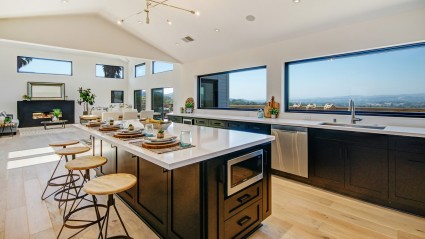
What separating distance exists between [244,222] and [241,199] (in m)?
0.23

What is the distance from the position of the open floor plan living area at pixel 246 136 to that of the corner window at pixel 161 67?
6.53 ft

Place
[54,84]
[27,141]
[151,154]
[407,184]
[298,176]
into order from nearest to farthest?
[151,154] → [407,184] → [298,176] → [27,141] → [54,84]

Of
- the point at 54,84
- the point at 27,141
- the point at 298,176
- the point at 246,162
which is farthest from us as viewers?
the point at 54,84

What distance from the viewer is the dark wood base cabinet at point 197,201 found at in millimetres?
1596

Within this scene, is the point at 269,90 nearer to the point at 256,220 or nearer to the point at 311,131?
the point at 311,131

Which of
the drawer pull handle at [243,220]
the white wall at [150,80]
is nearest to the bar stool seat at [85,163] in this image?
the drawer pull handle at [243,220]

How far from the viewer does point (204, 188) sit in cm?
158

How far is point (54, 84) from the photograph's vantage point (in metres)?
9.84

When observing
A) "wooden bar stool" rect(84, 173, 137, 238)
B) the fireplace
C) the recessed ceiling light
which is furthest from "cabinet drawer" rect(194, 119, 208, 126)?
the fireplace

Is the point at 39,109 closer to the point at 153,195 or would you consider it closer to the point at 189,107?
the point at 189,107

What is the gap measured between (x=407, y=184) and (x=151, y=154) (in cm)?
281

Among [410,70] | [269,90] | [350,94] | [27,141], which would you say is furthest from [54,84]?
[410,70]

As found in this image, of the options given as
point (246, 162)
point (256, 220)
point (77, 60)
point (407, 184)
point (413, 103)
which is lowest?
point (256, 220)

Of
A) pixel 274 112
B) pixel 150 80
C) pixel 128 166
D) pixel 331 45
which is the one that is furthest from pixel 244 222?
pixel 150 80
